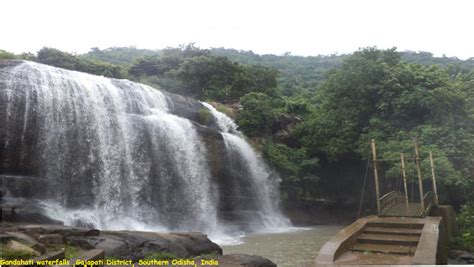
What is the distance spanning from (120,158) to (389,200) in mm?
8908

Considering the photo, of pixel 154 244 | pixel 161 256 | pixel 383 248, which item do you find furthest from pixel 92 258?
pixel 383 248

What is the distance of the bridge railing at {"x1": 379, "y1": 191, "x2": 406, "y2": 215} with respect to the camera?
12152mm

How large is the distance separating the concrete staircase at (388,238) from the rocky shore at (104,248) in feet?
6.85

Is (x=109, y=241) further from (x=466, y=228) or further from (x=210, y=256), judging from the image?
(x=466, y=228)

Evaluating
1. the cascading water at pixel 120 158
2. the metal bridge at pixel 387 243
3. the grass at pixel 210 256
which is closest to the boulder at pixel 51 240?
the grass at pixel 210 256

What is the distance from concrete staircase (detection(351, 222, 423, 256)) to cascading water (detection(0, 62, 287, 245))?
24.1 feet

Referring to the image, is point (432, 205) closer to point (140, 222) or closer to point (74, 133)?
point (140, 222)

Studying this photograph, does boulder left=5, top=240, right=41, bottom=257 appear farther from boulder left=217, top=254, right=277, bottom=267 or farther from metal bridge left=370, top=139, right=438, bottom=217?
metal bridge left=370, top=139, right=438, bottom=217

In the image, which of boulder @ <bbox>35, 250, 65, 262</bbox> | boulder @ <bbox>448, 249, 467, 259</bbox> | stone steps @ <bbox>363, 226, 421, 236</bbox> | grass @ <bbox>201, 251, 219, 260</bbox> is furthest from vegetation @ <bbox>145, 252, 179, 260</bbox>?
boulder @ <bbox>448, 249, 467, 259</bbox>

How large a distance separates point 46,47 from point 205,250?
24.3 meters

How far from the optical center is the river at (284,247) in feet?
34.6

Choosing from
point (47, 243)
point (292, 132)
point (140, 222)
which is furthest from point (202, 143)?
point (47, 243)

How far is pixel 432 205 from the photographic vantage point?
13.2 m

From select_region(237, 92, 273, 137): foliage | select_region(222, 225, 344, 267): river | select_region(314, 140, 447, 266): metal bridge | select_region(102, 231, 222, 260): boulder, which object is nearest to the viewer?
select_region(314, 140, 447, 266): metal bridge
